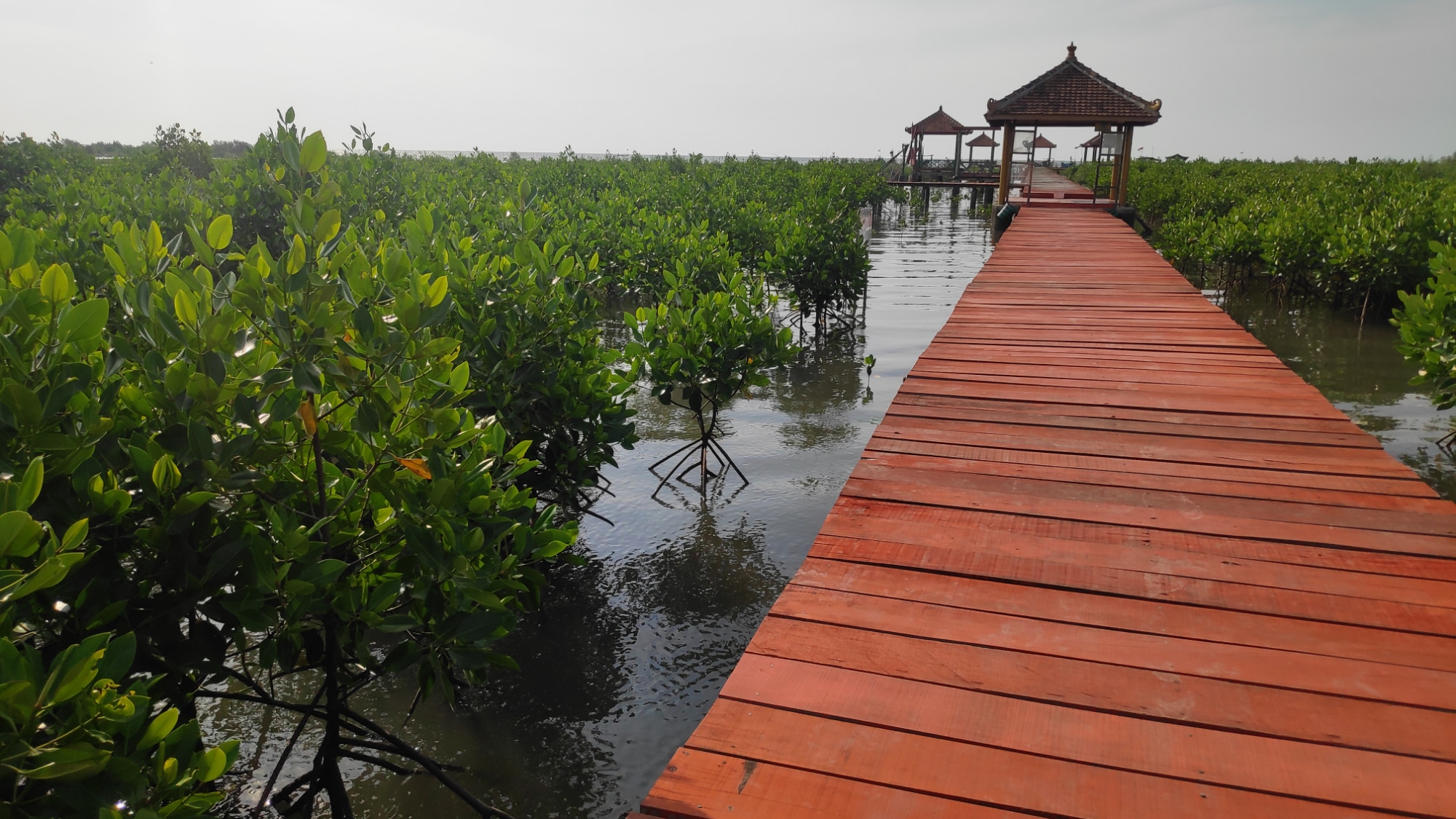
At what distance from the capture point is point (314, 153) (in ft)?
7.43

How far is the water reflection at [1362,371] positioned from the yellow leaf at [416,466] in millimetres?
6260

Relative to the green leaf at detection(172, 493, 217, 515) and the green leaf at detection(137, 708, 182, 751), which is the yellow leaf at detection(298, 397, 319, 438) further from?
the green leaf at detection(137, 708, 182, 751)

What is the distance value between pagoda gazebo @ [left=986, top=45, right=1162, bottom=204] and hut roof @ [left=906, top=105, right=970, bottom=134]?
1862cm

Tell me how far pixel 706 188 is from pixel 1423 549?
46.4ft

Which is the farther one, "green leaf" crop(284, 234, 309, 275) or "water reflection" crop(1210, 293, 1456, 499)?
"water reflection" crop(1210, 293, 1456, 499)

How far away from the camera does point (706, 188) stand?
1572 centimetres

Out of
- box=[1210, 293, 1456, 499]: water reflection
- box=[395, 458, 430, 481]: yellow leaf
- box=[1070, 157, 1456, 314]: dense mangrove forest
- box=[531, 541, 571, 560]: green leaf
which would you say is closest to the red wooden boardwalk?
box=[531, 541, 571, 560]: green leaf

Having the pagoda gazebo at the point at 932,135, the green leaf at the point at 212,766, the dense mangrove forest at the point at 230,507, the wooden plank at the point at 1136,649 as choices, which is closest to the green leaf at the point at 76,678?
the dense mangrove forest at the point at 230,507

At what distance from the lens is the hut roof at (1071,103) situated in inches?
666

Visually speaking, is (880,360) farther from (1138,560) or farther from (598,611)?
(1138,560)

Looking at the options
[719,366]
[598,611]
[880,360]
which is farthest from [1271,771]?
[880,360]

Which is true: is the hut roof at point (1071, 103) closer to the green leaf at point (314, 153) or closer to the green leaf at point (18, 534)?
the green leaf at point (314, 153)

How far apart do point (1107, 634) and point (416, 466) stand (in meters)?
1.82

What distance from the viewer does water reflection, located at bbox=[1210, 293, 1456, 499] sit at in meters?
6.11
